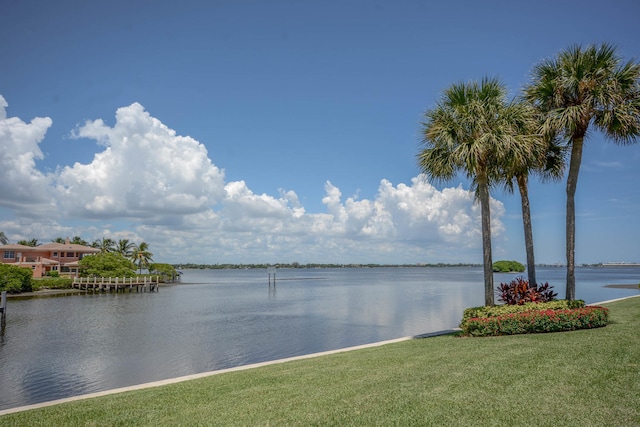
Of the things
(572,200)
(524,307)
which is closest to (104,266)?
(524,307)

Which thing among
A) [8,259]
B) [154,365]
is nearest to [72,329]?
[154,365]

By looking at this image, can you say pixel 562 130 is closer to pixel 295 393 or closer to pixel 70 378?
pixel 295 393

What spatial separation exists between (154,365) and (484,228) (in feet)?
48.3

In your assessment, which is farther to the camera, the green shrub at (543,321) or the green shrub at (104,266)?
the green shrub at (104,266)

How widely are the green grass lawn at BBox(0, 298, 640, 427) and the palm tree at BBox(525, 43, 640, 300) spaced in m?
7.57

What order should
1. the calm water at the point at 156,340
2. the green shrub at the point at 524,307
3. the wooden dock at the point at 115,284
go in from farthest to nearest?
the wooden dock at the point at 115,284
the calm water at the point at 156,340
the green shrub at the point at 524,307

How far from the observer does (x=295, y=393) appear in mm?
8297

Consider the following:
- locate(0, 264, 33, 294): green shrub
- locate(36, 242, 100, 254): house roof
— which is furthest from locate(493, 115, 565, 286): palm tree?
locate(36, 242, 100, 254): house roof

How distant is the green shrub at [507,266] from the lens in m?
180

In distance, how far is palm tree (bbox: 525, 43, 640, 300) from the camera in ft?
48.7

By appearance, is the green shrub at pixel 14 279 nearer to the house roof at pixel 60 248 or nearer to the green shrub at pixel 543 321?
the house roof at pixel 60 248

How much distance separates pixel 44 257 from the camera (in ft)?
259

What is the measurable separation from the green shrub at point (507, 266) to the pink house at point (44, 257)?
160 meters

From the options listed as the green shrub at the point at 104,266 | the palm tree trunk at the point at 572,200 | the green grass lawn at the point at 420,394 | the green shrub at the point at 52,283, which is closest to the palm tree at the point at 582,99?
the palm tree trunk at the point at 572,200
